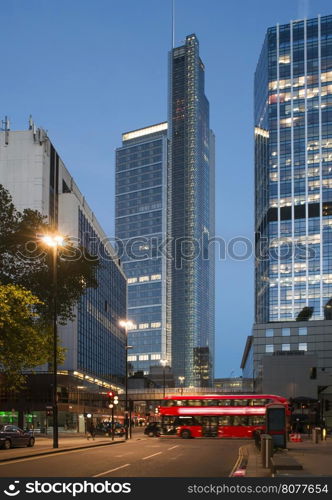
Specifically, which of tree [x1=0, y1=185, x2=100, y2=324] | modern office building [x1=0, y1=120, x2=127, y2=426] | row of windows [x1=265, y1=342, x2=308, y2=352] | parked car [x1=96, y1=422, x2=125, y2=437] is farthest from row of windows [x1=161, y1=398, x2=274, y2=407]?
row of windows [x1=265, y1=342, x2=308, y2=352]

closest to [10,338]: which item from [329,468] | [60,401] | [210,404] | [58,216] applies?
[329,468]

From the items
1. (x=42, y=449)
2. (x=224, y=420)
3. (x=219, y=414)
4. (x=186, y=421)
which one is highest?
(x=42, y=449)

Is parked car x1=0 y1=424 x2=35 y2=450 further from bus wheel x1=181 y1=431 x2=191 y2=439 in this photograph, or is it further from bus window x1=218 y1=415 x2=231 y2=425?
bus window x1=218 y1=415 x2=231 y2=425

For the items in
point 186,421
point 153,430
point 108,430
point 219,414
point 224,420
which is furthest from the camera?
point 108,430

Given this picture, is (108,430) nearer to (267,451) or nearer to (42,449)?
(42,449)

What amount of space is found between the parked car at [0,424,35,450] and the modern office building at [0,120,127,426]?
46.6 meters

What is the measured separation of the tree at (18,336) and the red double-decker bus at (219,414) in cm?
2535

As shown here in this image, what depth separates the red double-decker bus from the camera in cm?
6775

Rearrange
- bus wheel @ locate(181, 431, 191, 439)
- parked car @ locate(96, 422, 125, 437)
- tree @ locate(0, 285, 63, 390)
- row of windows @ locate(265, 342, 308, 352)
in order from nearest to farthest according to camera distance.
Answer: tree @ locate(0, 285, 63, 390) → bus wheel @ locate(181, 431, 191, 439) → parked car @ locate(96, 422, 125, 437) → row of windows @ locate(265, 342, 308, 352)

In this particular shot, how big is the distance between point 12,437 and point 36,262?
12.2 metres

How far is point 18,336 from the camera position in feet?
132

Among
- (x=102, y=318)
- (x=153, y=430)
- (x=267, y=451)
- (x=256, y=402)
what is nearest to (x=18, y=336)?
(x=267, y=451)

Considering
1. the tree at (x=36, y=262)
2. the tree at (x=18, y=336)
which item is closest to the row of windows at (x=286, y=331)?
the tree at (x=36, y=262)

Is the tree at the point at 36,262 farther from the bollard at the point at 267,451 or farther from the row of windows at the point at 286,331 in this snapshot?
the row of windows at the point at 286,331
